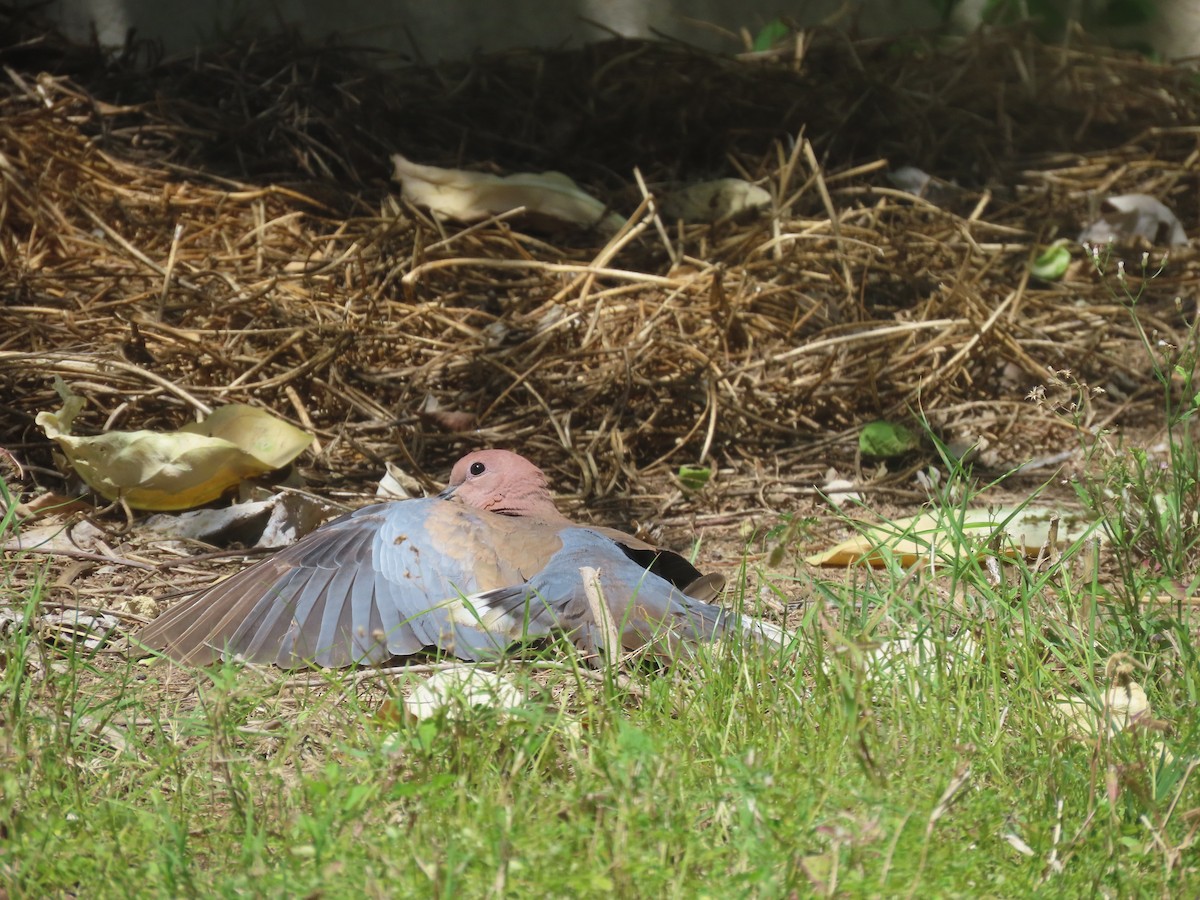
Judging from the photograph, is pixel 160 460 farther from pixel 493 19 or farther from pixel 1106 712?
pixel 493 19

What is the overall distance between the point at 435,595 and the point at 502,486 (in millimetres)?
567

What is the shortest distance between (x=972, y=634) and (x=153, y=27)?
4.57 metres

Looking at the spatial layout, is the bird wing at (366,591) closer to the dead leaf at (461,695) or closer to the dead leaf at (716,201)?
the dead leaf at (461,695)

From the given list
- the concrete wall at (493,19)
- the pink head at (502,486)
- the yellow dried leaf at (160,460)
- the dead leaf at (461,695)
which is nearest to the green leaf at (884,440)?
the pink head at (502,486)

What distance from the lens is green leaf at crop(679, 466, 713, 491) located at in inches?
138

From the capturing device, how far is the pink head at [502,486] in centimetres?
304

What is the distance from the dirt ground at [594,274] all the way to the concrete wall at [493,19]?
17 cm

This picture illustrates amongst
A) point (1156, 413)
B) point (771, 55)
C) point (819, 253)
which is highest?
point (771, 55)

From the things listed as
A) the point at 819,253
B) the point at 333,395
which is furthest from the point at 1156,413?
the point at 333,395

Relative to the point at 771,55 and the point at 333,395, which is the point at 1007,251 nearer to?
the point at 771,55

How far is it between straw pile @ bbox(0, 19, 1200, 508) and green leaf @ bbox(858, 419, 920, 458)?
10 cm

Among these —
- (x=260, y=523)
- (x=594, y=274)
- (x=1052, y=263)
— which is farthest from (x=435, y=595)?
(x=1052, y=263)

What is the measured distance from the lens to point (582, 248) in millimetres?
4512

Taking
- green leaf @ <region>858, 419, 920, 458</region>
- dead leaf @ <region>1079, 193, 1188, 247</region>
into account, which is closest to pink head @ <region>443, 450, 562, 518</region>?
green leaf @ <region>858, 419, 920, 458</region>
